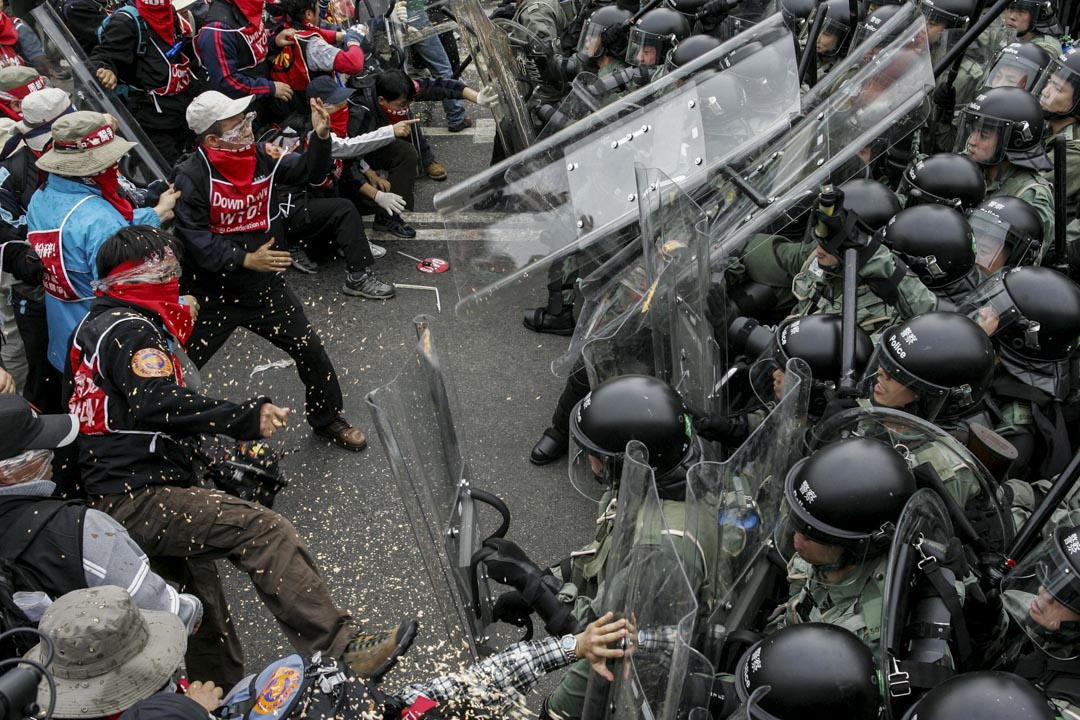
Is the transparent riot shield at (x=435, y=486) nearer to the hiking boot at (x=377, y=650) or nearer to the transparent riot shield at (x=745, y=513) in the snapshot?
the hiking boot at (x=377, y=650)

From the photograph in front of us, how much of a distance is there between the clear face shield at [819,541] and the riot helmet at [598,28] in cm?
468

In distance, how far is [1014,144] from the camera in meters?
5.09

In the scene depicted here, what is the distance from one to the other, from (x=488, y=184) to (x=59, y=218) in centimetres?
187

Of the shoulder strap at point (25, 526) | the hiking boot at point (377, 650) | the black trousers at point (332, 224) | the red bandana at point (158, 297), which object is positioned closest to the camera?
the shoulder strap at point (25, 526)

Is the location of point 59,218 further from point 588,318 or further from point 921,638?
point 921,638

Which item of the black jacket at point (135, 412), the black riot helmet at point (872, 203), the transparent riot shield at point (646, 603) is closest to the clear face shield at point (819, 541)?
the transparent riot shield at point (646, 603)

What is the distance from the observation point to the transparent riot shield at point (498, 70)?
6.04 metres

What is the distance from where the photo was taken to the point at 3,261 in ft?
14.3

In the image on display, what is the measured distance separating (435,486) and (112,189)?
7.78ft

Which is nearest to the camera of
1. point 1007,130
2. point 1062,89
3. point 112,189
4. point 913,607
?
point 913,607

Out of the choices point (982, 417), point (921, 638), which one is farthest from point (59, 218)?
point (982, 417)

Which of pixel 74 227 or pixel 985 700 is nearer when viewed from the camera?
pixel 985 700

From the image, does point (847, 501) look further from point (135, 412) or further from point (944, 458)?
point (135, 412)

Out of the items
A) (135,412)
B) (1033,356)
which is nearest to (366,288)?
(135,412)
